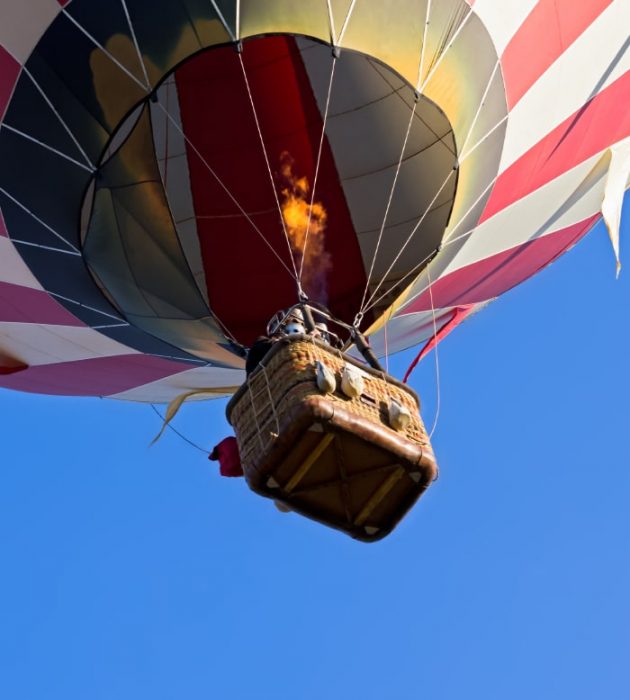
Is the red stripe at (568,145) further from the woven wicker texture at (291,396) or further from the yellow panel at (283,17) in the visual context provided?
the woven wicker texture at (291,396)

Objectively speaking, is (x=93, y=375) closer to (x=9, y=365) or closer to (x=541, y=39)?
(x=9, y=365)

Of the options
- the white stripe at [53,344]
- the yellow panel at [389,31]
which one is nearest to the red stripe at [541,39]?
the yellow panel at [389,31]

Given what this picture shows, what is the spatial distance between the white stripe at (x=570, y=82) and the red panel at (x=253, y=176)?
0.95 metres

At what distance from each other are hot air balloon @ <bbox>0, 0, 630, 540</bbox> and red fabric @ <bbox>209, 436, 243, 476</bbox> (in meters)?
0.88

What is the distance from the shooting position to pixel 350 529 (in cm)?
551

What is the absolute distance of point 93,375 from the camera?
8219mm

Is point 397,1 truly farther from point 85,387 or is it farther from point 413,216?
point 85,387

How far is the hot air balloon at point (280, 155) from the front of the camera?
595 centimetres

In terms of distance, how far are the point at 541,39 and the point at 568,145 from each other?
0.72m

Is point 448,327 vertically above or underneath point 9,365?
above

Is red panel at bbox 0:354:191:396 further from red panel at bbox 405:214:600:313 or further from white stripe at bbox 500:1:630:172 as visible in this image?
white stripe at bbox 500:1:630:172

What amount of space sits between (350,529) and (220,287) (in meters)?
2.00

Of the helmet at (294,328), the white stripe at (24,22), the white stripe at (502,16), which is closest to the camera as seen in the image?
the helmet at (294,328)

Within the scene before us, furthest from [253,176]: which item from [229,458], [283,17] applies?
[229,458]
